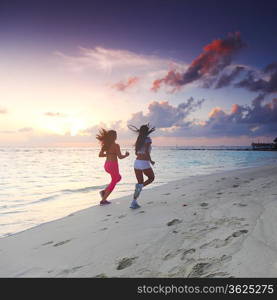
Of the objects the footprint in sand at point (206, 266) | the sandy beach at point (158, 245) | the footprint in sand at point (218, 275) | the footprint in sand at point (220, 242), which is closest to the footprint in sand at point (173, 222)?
the sandy beach at point (158, 245)

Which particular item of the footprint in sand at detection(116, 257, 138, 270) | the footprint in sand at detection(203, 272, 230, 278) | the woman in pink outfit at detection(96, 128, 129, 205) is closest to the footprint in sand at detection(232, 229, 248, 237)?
the footprint in sand at detection(203, 272, 230, 278)

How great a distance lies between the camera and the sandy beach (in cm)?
282

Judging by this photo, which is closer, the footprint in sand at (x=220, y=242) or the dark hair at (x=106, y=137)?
the footprint in sand at (x=220, y=242)

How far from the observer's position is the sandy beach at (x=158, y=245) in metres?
2.82

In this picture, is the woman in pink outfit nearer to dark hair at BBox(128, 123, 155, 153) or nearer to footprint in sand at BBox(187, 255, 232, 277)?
dark hair at BBox(128, 123, 155, 153)

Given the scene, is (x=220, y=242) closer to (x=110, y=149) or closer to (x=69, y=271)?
(x=69, y=271)

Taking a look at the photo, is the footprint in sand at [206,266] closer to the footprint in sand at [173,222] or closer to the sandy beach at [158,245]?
the sandy beach at [158,245]

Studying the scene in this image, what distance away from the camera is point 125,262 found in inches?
129

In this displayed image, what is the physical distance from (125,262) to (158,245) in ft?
1.98

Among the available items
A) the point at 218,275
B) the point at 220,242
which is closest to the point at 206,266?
the point at 218,275

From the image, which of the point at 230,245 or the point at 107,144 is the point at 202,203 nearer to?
the point at 230,245

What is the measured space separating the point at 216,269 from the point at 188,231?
53.6 inches

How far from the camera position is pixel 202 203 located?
612cm
